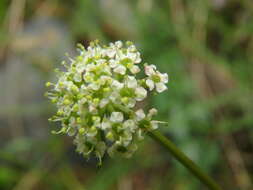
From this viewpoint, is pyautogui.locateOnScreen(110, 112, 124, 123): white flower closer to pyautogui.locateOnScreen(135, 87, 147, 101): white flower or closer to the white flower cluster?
the white flower cluster

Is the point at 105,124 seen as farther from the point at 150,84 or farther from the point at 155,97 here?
the point at 155,97

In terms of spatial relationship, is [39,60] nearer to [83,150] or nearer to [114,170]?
[114,170]

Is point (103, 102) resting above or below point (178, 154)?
above

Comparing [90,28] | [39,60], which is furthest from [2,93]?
[90,28]

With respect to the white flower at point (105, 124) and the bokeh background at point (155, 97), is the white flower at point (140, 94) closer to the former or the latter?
the white flower at point (105, 124)

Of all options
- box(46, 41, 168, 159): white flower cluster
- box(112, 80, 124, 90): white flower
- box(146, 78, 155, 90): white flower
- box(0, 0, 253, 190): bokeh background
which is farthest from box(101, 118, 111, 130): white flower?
box(0, 0, 253, 190): bokeh background

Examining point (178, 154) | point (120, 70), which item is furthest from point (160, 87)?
point (178, 154)
